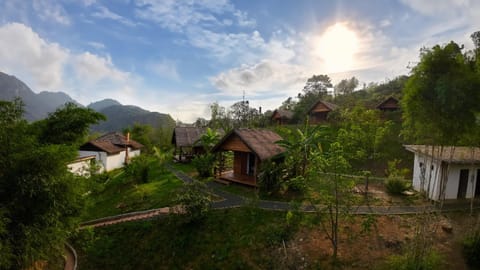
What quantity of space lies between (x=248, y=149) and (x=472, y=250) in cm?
990

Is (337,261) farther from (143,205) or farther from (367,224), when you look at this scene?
(143,205)

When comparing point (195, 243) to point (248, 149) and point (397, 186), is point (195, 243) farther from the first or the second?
point (397, 186)

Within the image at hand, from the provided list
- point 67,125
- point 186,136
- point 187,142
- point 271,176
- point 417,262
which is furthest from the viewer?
point 186,136

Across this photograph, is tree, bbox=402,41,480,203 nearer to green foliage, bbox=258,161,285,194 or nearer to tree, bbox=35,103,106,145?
green foliage, bbox=258,161,285,194

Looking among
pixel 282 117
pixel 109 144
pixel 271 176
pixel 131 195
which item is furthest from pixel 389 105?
pixel 109 144

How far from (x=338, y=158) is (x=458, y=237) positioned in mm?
5578

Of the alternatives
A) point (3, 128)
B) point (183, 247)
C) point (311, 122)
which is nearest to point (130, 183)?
point (183, 247)

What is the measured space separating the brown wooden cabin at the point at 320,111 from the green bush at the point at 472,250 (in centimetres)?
2671

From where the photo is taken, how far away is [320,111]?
113 feet

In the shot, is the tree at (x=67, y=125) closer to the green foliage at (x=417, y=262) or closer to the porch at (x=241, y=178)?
the porch at (x=241, y=178)

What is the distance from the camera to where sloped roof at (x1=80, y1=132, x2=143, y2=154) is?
21188mm

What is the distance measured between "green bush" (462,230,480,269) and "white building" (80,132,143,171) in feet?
74.6

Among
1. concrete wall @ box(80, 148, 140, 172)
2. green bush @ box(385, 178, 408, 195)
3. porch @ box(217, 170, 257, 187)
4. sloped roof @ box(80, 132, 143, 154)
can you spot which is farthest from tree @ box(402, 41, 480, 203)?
sloped roof @ box(80, 132, 143, 154)

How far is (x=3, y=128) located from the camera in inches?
250
